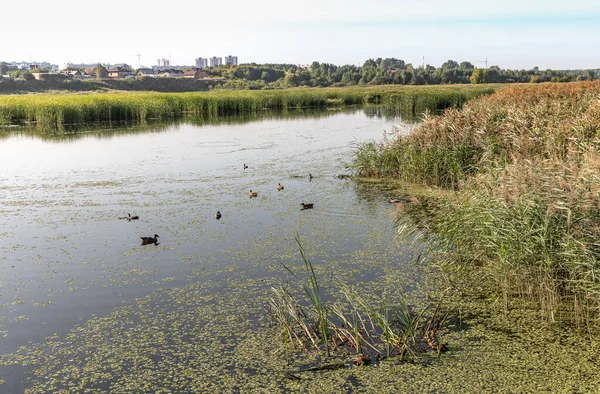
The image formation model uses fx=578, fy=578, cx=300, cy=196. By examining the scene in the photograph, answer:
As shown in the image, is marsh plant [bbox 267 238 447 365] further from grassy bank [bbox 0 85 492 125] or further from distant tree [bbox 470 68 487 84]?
distant tree [bbox 470 68 487 84]

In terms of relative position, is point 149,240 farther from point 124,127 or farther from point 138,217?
point 124,127

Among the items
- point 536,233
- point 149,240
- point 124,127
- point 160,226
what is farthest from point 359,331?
point 124,127

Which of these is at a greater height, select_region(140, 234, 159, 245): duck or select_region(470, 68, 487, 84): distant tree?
select_region(470, 68, 487, 84): distant tree

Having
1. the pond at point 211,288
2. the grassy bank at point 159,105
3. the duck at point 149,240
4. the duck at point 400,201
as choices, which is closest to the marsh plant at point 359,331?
the pond at point 211,288

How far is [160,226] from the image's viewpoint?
33.5ft

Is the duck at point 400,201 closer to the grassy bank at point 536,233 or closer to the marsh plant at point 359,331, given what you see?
the grassy bank at point 536,233

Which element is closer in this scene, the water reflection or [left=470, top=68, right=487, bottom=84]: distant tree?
the water reflection

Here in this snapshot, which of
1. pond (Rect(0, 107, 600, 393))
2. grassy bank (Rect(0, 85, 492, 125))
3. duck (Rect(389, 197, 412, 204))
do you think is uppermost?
grassy bank (Rect(0, 85, 492, 125))

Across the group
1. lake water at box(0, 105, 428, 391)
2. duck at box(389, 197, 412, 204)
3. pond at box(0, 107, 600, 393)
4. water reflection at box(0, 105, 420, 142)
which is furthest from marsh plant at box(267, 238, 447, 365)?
water reflection at box(0, 105, 420, 142)

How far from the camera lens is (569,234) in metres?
5.85

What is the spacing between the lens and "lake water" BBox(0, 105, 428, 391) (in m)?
7.19

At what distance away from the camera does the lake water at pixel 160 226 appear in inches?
283

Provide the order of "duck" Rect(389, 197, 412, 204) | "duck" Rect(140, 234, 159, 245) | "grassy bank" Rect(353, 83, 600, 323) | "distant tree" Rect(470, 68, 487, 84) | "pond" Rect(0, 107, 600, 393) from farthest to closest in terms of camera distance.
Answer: "distant tree" Rect(470, 68, 487, 84) → "duck" Rect(389, 197, 412, 204) → "duck" Rect(140, 234, 159, 245) → "grassy bank" Rect(353, 83, 600, 323) → "pond" Rect(0, 107, 600, 393)

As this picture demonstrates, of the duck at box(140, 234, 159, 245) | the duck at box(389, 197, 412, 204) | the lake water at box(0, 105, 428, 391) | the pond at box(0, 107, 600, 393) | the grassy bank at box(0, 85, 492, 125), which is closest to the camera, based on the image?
the pond at box(0, 107, 600, 393)
